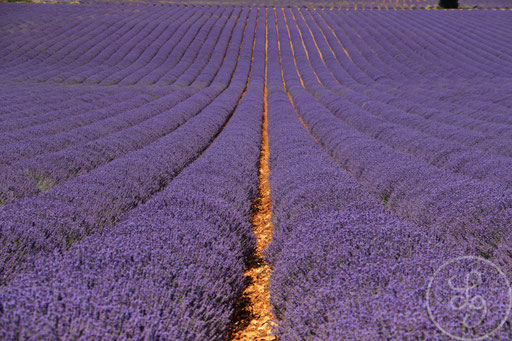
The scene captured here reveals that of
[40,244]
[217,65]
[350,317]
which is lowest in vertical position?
[217,65]

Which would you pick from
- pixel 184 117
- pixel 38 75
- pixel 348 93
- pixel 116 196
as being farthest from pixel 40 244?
pixel 38 75

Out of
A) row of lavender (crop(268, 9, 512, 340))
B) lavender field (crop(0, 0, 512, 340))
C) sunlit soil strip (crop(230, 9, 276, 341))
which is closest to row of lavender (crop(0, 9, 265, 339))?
lavender field (crop(0, 0, 512, 340))

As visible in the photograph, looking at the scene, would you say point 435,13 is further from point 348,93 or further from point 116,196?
point 116,196

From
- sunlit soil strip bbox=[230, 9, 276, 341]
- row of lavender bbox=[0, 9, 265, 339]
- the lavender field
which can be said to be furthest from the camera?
sunlit soil strip bbox=[230, 9, 276, 341]

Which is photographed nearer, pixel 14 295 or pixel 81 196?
pixel 14 295

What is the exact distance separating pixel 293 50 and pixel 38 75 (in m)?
20.3

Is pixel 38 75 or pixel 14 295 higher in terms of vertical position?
pixel 14 295

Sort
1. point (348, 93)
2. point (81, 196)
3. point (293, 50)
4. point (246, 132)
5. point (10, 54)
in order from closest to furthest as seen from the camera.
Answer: point (81, 196) → point (246, 132) → point (348, 93) → point (10, 54) → point (293, 50)

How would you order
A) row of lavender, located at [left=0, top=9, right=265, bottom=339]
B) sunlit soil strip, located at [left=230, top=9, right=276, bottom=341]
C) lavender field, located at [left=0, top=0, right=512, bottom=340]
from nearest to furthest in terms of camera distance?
1. row of lavender, located at [left=0, top=9, right=265, bottom=339]
2. lavender field, located at [left=0, top=0, right=512, bottom=340]
3. sunlit soil strip, located at [left=230, top=9, right=276, bottom=341]

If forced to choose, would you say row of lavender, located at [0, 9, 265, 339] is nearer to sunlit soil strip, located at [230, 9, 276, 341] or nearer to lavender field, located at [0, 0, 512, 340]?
lavender field, located at [0, 0, 512, 340]

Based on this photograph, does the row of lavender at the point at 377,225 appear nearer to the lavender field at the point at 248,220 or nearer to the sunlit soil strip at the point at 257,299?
the lavender field at the point at 248,220

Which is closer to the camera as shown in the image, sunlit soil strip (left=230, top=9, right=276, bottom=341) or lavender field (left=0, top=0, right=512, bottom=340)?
lavender field (left=0, top=0, right=512, bottom=340)

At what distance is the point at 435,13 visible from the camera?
39.3 m

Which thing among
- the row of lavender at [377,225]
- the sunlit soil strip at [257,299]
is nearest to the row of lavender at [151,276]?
the sunlit soil strip at [257,299]
